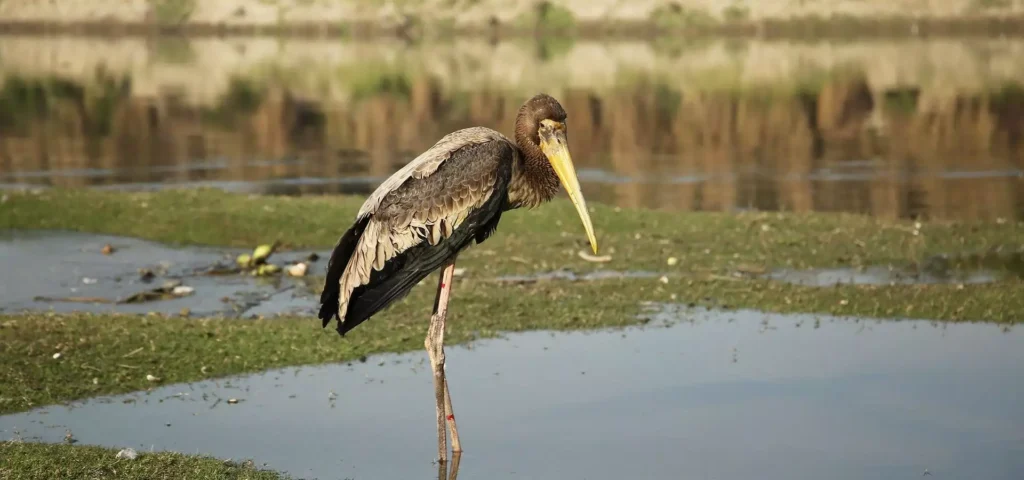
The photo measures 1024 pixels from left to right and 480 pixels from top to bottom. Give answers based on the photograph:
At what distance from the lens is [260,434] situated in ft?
28.9

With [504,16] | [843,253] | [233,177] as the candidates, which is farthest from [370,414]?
[504,16]

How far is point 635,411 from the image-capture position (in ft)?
30.5

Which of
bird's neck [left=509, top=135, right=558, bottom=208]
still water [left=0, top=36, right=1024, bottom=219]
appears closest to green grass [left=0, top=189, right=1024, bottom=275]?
still water [left=0, top=36, right=1024, bottom=219]

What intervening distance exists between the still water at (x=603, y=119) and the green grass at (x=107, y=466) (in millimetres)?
15168

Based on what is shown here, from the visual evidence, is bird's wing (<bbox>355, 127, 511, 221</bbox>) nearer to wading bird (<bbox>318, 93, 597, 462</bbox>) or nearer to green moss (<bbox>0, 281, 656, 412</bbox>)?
wading bird (<bbox>318, 93, 597, 462</bbox>)

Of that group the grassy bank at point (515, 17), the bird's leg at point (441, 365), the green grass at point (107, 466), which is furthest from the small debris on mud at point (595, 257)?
the grassy bank at point (515, 17)

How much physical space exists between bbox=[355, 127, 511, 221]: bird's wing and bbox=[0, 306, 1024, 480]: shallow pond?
5.09ft

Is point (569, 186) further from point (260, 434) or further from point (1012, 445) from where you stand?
point (1012, 445)

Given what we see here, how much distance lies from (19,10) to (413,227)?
11813 cm

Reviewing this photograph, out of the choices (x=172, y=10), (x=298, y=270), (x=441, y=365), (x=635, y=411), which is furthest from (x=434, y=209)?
(x=172, y=10)

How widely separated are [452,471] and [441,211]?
5.04 ft

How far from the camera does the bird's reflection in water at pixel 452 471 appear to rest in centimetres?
797

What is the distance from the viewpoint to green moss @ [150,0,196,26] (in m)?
110

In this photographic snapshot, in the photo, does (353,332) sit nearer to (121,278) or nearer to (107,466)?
(107,466)
